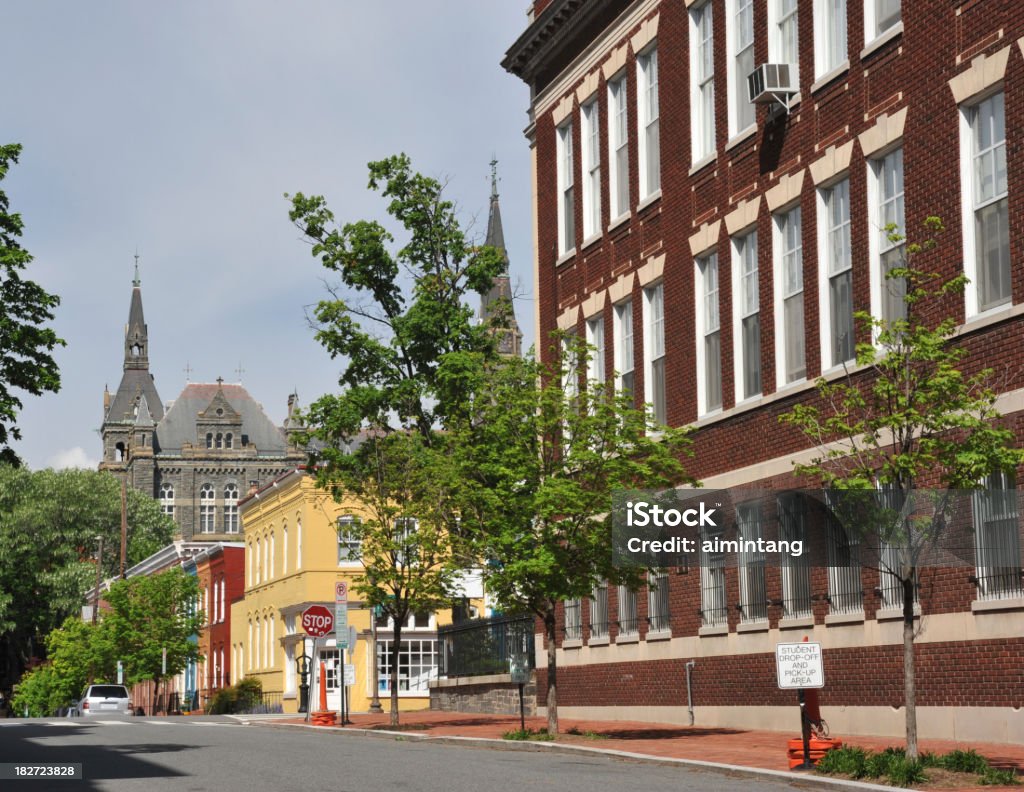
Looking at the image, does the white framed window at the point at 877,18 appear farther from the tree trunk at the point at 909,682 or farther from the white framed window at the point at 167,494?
the white framed window at the point at 167,494

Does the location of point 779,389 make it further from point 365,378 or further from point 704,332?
point 365,378

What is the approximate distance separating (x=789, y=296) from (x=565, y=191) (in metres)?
10.5

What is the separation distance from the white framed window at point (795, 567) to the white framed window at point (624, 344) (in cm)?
657

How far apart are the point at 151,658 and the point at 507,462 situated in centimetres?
5019

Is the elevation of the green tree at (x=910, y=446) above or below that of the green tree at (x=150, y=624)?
above

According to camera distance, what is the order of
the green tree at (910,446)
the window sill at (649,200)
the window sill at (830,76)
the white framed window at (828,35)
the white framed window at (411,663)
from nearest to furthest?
the green tree at (910,446)
the window sill at (830,76)
the white framed window at (828,35)
the window sill at (649,200)
the white framed window at (411,663)

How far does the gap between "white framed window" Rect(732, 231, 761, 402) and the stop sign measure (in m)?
11.9

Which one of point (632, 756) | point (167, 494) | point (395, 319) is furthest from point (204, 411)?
point (632, 756)

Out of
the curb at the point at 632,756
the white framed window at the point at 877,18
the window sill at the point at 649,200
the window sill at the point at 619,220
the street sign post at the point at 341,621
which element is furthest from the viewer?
the street sign post at the point at 341,621

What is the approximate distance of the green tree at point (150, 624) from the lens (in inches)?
2820

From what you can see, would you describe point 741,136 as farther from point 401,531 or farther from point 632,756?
point 401,531

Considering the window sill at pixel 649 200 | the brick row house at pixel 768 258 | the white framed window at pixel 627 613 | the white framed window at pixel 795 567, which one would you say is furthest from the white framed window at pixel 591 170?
the white framed window at pixel 795 567

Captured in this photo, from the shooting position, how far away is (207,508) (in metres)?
A: 165

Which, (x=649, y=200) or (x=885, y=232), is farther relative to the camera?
(x=649, y=200)
